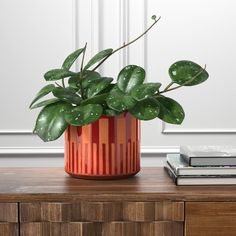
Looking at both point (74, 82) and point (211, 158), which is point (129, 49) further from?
point (211, 158)

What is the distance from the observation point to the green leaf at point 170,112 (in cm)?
93

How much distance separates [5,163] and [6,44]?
1.31 feet

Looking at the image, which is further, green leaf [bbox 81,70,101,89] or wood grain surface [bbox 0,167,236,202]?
green leaf [bbox 81,70,101,89]

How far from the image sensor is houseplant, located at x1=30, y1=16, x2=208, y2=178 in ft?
2.98

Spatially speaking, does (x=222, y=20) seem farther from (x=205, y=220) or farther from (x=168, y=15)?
(x=205, y=220)

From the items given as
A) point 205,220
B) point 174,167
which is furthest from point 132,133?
point 205,220

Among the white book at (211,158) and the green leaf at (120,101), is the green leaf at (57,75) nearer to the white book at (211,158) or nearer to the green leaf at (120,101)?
the green leaf at (120,101)

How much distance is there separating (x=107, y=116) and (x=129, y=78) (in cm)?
8

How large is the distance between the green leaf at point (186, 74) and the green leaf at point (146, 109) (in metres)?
0.06

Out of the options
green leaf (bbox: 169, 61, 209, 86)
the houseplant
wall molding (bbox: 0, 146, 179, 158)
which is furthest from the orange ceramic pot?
wall molding (bbox: 0, 146, 179, 158)

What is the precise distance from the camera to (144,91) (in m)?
0.90

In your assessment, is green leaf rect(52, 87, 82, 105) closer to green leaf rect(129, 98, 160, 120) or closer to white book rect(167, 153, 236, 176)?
green leaf rect(129, 98, 160, 120)

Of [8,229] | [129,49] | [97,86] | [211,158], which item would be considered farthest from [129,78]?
[129,49]

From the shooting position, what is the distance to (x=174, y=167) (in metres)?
0.93
